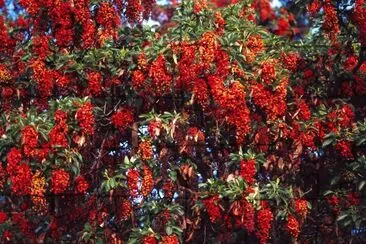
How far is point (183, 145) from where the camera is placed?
19.9 ft

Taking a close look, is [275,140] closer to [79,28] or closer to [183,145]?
[183,145]

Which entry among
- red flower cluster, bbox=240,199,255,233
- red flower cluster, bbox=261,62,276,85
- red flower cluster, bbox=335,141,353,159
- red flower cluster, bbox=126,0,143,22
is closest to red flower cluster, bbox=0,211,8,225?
red flower cluster, bbox=126,0,143,22

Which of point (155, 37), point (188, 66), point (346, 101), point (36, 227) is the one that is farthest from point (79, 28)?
point (346, 101)

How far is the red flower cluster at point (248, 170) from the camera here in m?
5.86

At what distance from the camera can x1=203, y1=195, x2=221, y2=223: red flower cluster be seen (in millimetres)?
5742

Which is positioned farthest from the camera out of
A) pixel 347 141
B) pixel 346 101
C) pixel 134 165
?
pixel 346 101

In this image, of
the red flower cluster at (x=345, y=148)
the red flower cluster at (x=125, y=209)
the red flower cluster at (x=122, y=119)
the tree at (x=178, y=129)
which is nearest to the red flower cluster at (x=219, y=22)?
the tree at (x=178, y=129)

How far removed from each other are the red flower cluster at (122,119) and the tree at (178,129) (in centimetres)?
1

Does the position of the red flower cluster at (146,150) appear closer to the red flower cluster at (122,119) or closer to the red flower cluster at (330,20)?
the red flower cluster at (122,119)

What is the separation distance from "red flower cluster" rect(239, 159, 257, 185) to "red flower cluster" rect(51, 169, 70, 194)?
56.4 inches

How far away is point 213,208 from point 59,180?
4.07 ft

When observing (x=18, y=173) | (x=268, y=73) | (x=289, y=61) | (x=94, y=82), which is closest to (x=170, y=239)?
(x=18, y=173)

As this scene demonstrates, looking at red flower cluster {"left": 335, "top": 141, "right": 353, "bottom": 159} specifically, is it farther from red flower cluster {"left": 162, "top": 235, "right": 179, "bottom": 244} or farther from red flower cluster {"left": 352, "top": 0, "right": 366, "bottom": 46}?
red flower cluster {"left": 162, "top": 235, "right": 179, "bottom": 244}

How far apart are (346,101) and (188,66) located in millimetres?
1696
